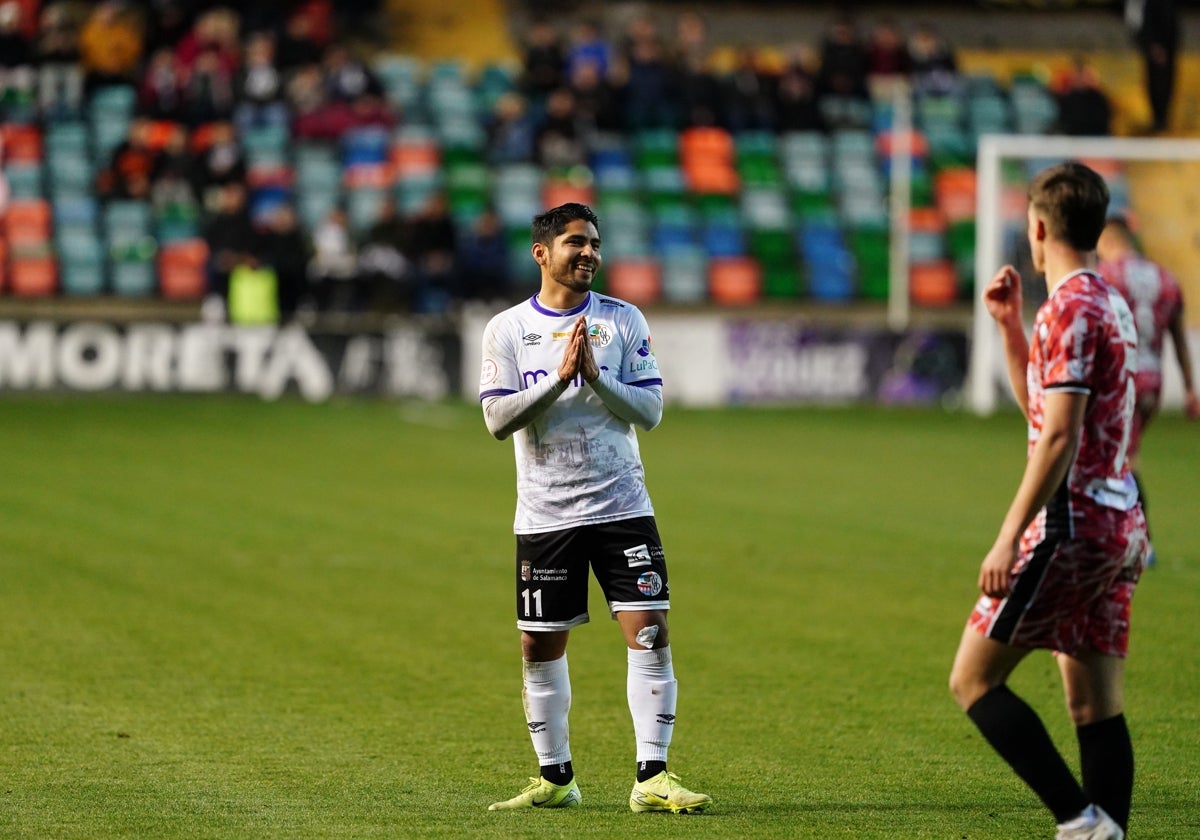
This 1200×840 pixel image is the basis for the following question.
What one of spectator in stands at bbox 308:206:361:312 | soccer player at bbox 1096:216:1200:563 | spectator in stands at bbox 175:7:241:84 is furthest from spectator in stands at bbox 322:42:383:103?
soccer player at bbox 1096:216:1200:563

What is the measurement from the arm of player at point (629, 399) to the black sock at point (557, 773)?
1.07m

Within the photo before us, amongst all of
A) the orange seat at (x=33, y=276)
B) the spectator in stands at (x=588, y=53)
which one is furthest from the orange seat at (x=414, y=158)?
the orange seat at (x=33, y=276)

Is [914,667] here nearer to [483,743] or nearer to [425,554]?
[483,743]

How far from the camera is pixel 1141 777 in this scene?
6.13 metres

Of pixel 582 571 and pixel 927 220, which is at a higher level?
pixel 927 220

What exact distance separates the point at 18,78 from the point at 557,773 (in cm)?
2202

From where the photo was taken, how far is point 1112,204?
22016 millimetres

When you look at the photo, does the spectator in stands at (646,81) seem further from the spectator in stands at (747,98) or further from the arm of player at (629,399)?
the arm of player at (629,399)

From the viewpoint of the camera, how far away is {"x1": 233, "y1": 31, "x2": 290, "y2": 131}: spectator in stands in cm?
2536

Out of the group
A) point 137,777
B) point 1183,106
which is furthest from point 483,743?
point 1183,106

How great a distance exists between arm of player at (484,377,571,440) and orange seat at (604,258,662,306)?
1944cm

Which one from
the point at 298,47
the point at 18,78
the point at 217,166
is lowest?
the point at 217,166

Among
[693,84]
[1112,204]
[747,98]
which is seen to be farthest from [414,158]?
[1112,204]

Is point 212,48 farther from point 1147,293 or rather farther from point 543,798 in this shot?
point 543,798
